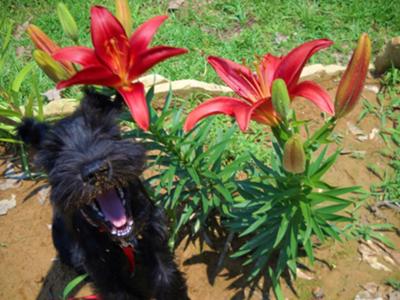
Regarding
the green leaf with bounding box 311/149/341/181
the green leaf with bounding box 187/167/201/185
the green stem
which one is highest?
the green stem

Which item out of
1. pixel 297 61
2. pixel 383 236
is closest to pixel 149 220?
pixel 297 61

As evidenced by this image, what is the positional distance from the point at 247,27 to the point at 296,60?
8.98 ft

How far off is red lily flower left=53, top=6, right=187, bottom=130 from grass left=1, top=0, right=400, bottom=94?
2114 millimetres

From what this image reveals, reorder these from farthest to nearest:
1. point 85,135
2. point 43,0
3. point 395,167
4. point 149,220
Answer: point 43,0 → point 395,167 → point 149,220 → point 85,135

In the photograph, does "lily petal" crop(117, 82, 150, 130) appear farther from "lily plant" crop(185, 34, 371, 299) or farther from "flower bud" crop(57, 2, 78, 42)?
"flower bud" crop(57, 2, 78, 42)

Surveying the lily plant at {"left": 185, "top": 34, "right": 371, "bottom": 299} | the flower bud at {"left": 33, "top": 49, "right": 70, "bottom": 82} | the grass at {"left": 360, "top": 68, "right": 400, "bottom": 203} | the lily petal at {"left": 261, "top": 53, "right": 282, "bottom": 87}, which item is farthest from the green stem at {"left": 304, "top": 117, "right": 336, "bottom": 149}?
the grass at {"left": 360, "top": 68, "right": 400, "bottom": 203}

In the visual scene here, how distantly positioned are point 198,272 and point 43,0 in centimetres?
324

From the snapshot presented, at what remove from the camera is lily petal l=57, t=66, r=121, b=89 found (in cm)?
165

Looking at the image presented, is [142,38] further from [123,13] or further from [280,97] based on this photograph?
[280,97]

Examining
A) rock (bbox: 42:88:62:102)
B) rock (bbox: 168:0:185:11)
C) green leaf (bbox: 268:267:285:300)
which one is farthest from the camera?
rock (bbox: 168:0:185:11)

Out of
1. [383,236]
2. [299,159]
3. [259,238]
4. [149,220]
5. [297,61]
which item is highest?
[297,61]

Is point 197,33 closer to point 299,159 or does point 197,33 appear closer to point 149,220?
point 149,220

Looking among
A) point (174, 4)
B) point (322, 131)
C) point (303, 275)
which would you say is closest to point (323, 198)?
point (322, 131)

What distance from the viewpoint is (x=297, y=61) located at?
1672mm
